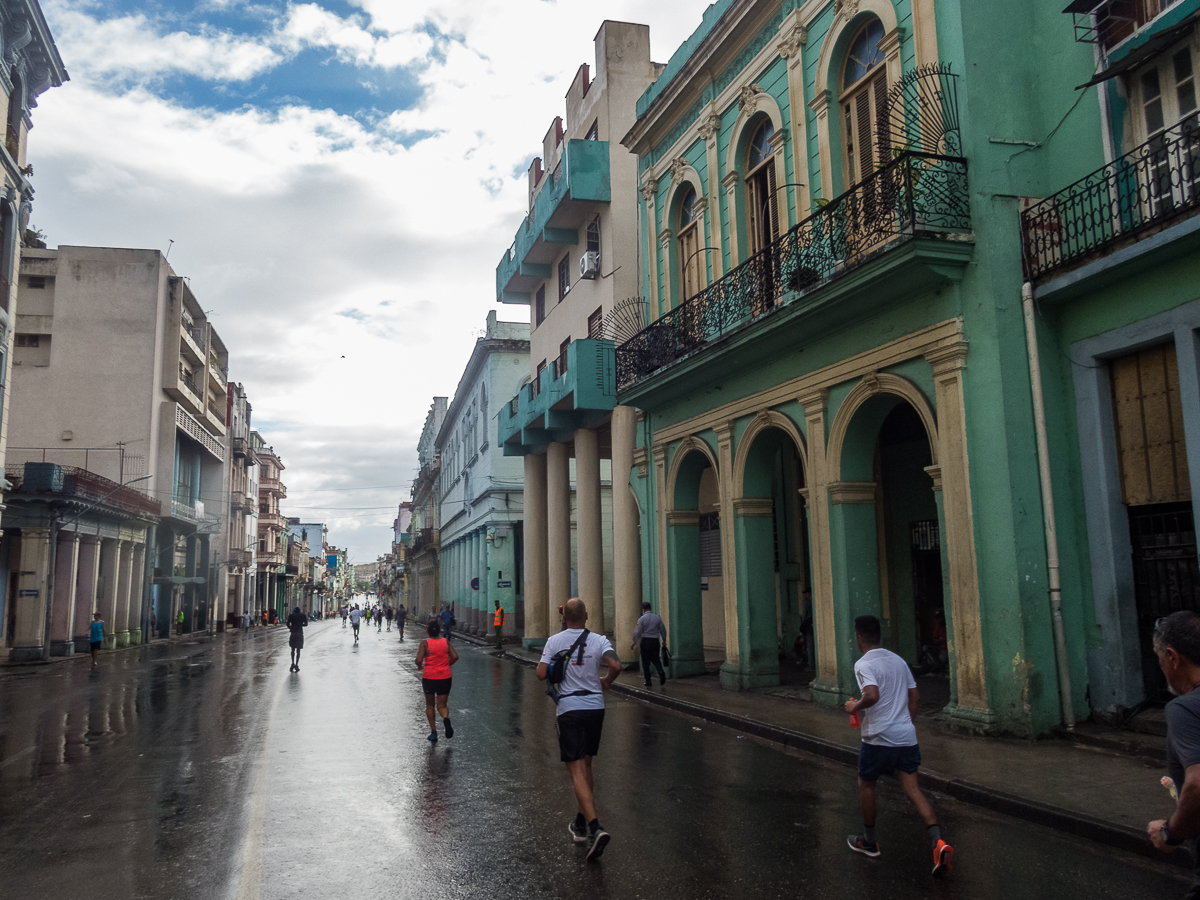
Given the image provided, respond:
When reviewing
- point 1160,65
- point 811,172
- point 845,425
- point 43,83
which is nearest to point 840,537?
point 845,425

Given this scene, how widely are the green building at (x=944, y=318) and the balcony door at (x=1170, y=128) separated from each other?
0.15 feet

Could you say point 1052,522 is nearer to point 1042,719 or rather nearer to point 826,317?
point 1042,719

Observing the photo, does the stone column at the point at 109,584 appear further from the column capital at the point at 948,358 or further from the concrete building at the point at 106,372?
the column capital at the point at 948,358

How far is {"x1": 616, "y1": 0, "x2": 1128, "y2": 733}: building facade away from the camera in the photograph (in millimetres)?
10359

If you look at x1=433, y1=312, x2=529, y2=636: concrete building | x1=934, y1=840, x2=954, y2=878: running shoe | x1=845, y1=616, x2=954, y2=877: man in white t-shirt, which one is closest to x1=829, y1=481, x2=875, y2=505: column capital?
x1=845, y1=616, x2=954, y2=877: man in white t-shirt

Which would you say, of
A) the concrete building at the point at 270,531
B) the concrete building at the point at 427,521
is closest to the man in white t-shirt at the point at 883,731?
the concrete building at the point at 427,521

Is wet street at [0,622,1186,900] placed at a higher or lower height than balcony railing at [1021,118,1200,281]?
lower

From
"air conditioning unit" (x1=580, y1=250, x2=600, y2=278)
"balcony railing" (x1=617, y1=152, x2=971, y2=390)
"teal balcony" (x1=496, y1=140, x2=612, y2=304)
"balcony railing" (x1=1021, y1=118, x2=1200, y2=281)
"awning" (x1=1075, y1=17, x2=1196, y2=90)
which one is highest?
"teal balcony" (x1=496, y1=140, x2=612, y2=304)

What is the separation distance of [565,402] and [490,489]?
1665cm

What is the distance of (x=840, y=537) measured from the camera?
12.9 meters

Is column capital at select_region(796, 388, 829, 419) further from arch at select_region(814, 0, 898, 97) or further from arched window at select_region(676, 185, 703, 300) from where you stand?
arched window at select_region(676, 185, 703, 300)

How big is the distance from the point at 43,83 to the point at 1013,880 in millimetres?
28766

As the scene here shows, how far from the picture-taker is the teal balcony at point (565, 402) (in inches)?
794

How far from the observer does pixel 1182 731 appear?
3.39m
